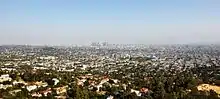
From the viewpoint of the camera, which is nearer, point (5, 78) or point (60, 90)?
point (60, 90)

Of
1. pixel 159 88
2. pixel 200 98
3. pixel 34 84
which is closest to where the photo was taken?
pixel 200 98

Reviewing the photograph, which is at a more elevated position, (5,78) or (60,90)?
(5,78)

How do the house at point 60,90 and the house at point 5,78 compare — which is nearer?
the house at point 60,90

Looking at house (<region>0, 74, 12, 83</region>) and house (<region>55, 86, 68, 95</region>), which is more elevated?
house (<region>0, 74, 12, 83</region>)

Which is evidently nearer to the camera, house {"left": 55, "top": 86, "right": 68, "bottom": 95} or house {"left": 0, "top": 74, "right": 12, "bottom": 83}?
house {"left": 55, "top": 86, "right": 68, "bottom": 95}

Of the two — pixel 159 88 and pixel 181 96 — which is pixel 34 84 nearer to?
pixel 159 88

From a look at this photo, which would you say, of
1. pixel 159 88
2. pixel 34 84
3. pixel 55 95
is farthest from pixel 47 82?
pixel 159 88

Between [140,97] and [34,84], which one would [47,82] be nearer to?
[34,84]

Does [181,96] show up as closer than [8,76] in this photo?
Yes

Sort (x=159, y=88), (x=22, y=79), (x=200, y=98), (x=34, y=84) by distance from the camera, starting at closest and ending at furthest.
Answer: (x=200, y=98) < (x=159, y=88) < (x=34, y=84) < (x=22, y=79)

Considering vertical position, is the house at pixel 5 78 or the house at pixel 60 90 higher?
the house at pixel 5 78
